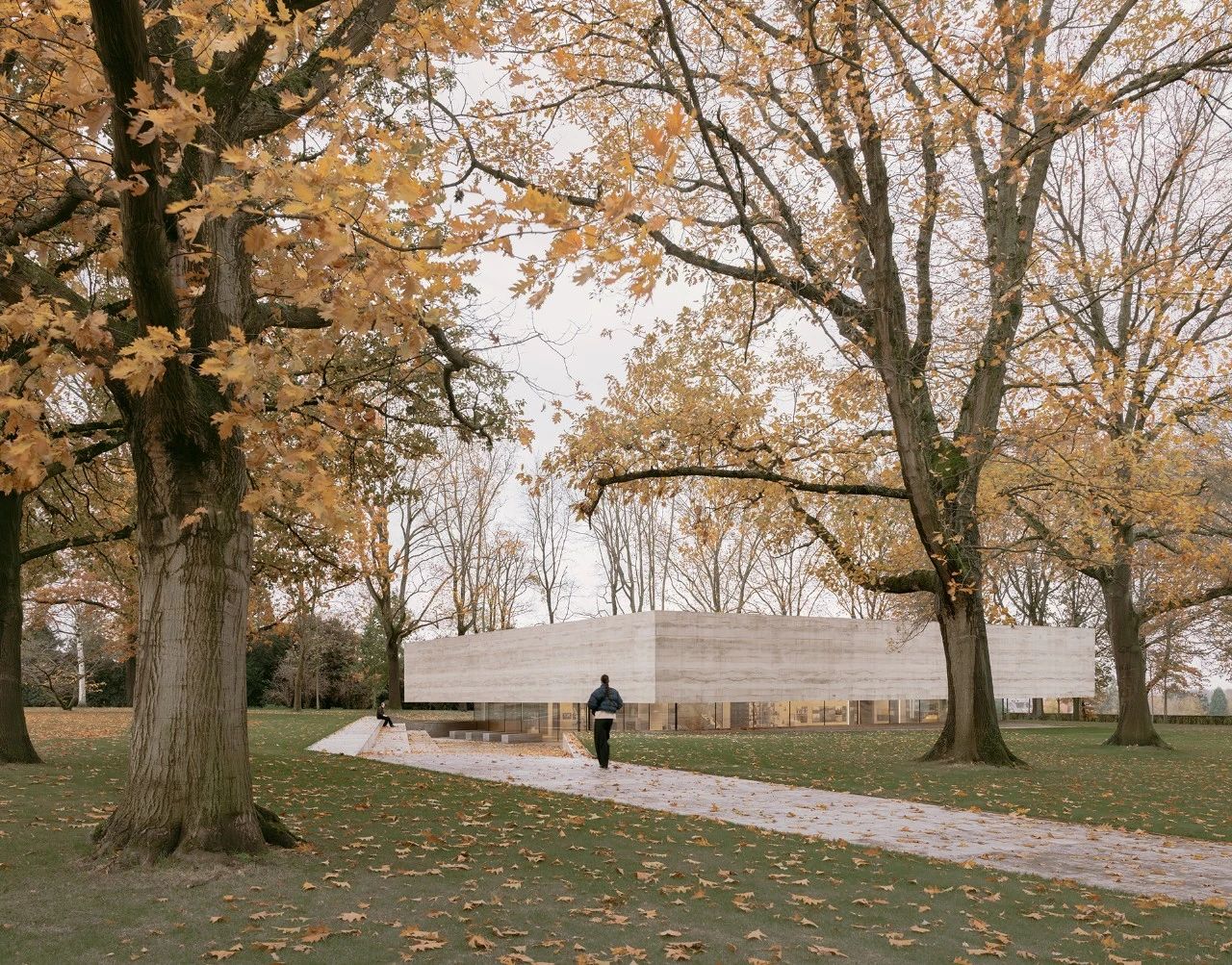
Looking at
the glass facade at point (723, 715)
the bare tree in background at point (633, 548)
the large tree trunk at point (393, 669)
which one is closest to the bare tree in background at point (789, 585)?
the bare tree in background at point (633, 548)

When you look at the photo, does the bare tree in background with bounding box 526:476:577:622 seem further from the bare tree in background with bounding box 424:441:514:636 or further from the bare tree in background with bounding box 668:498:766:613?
the bare tree in background with bounding box 668:498:766:613

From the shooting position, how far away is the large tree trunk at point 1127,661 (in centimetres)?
2361

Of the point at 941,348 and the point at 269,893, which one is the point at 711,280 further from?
the point at 269,893

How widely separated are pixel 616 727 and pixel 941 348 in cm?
1757

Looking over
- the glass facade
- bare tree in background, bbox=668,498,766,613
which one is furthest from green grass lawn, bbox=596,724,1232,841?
bare tree in background, bbox=668,498,766,613

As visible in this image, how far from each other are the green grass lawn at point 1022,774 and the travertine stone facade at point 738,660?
3.03 meters

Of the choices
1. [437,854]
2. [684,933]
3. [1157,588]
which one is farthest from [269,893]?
[1157,588]

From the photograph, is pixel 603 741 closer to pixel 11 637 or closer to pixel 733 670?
pixel 11 637

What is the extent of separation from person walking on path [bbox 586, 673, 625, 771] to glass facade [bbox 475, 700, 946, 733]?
1326 cm

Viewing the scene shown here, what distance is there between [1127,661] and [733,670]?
1117 cm

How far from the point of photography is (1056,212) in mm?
22953

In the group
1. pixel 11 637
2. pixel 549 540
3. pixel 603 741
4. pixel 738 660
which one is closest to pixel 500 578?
pixel 549 540

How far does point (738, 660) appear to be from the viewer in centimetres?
3116

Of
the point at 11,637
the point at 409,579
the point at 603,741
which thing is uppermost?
the point at 409,579
